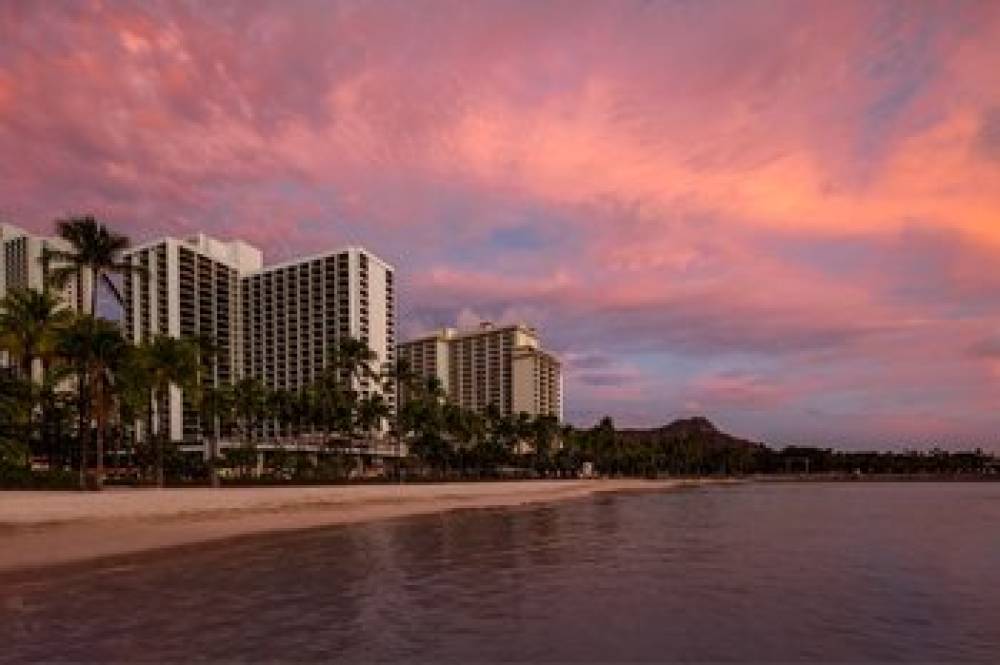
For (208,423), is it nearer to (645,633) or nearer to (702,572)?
(702,572)

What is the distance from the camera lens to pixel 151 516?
5012 cm

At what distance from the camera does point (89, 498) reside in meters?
47.3

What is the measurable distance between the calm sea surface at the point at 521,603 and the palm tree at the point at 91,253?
105 ft

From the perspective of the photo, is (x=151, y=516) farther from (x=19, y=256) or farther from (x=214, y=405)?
(x=19, y=256)

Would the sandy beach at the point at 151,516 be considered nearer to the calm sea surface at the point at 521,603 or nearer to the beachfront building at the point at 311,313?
the calm sea surface at the point at 521,603

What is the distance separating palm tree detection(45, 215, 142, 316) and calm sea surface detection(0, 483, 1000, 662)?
32049mm

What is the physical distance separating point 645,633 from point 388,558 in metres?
18.2

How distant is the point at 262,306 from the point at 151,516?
145526 mm

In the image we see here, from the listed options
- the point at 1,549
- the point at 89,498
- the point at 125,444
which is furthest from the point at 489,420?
the point at 1,549

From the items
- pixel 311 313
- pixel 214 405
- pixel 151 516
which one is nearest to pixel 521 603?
pixel 151 516

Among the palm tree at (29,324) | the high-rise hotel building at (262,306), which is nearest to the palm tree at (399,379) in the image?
the high-rise hotel building at (262,306)

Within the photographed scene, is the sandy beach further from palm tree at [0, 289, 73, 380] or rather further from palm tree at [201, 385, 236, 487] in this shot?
palm tree at [201, 385, 236, 487]

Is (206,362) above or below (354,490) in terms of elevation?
above

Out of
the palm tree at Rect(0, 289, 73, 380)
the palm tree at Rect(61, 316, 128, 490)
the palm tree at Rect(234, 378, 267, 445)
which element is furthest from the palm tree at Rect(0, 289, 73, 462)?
the palm tree at Rect(234, 378, 267, 445)
